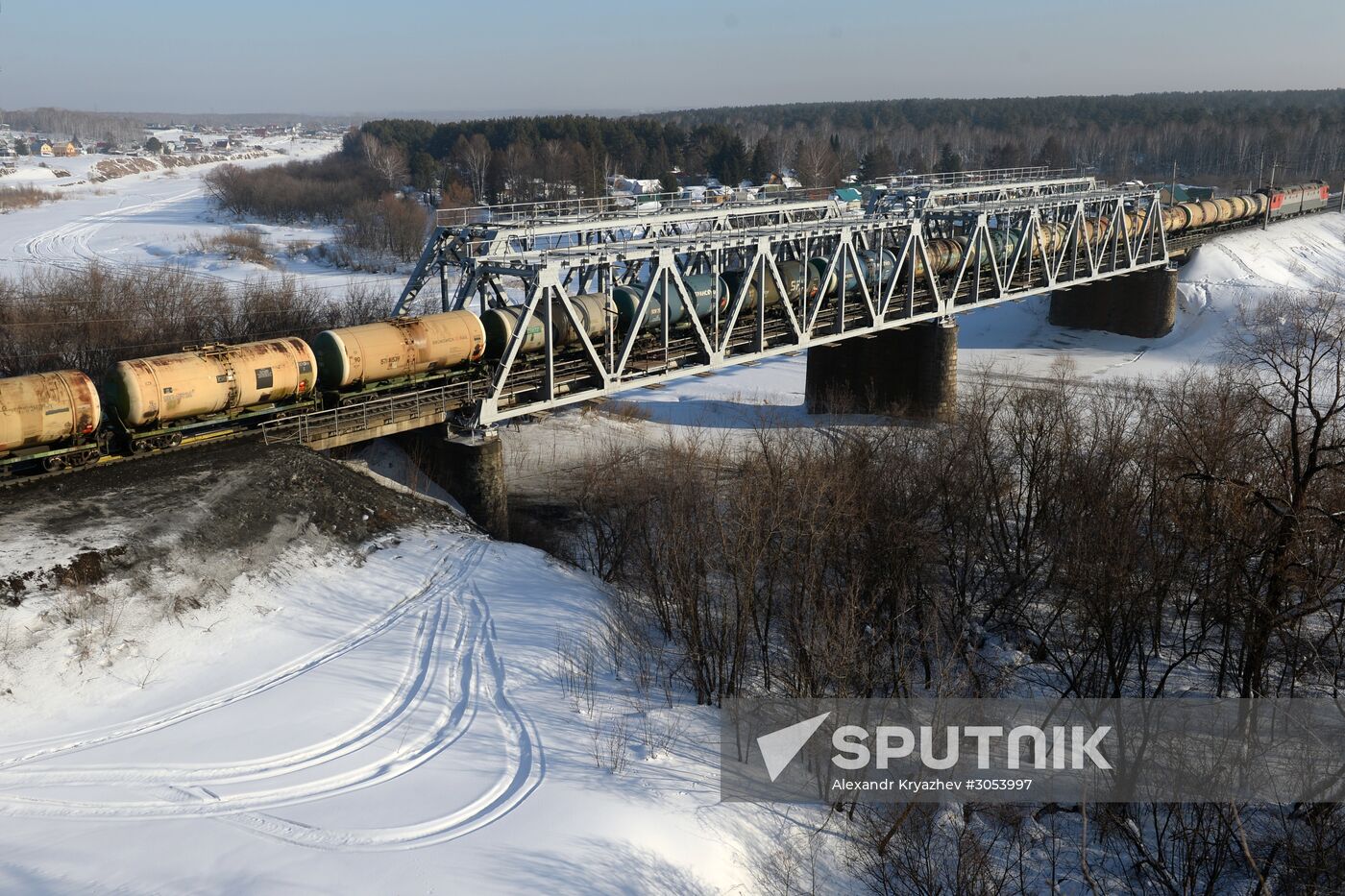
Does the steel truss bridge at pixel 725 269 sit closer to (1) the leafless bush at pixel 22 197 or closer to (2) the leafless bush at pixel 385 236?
(2) the leafless bush at pixel 385 236

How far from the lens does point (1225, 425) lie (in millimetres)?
25719

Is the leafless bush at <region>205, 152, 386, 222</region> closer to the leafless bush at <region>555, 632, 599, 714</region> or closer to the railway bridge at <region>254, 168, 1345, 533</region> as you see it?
the railway bridge at <region>254, 168, 1345, 533</region>

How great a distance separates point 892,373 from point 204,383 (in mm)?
32005

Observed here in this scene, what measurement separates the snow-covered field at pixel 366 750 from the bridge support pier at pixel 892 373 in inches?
994

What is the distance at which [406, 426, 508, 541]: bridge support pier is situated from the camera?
29.4 m

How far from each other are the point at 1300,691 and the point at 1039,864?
7.72 m

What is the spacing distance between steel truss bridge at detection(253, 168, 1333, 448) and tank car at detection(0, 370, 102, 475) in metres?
4.51

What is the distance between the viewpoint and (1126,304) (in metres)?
65.9

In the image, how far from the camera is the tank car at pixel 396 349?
90.7ft

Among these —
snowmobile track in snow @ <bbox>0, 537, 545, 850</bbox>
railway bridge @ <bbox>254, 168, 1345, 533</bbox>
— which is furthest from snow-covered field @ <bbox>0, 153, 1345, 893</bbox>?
railway bridge @ <bbox>254, 168, 1345, 533</bbox>

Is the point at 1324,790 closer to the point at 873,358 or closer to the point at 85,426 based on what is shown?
the point at 85,426

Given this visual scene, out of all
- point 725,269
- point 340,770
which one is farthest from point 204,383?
point 725,269

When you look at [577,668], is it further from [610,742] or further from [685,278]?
[685,278]

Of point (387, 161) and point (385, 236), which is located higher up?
point (387, 161)
